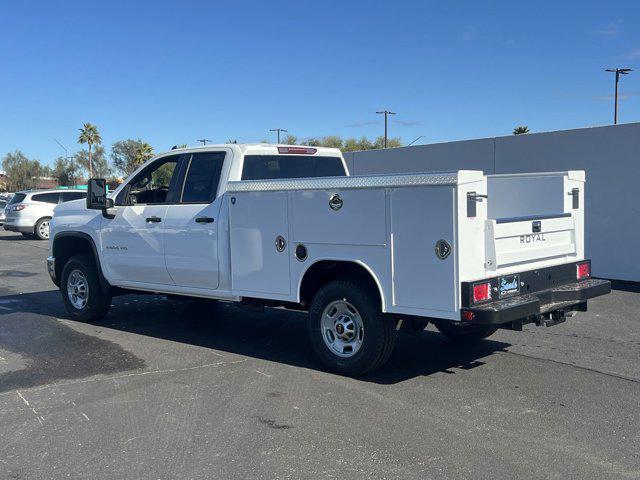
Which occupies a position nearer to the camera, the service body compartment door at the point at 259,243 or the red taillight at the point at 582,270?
the service body compartment door at the point at 259,243

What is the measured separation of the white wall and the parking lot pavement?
389 cm

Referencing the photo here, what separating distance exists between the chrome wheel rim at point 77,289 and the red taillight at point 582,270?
6096 mm

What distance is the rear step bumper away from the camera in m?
5.39

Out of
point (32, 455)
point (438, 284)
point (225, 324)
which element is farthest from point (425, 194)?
point (225, 324)

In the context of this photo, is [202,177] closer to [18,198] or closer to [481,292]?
[481,292]

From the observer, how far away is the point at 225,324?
8.84 metres

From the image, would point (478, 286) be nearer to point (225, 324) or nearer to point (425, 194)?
point (425, 194)

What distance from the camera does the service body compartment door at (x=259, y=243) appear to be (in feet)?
21.7

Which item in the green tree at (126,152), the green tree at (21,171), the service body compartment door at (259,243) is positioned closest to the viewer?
the service body compartment door at (259,243)

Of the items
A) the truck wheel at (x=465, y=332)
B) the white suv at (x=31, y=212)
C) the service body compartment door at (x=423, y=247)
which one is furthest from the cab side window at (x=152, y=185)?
the white suv at (x=31, y=212)

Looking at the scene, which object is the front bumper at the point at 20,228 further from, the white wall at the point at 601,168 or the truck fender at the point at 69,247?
the white wall at the point at 601,168

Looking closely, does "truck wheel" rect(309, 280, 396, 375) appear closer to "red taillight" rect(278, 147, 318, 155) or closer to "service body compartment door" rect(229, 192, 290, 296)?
"service body compartment door" rect(229, 192, 290, 296)

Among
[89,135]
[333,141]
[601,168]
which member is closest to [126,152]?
[89,135]

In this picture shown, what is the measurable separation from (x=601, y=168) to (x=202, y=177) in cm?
807
